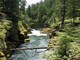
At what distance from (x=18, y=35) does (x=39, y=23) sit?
57.3 meters

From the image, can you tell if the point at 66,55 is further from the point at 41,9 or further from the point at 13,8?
the point at 41,9

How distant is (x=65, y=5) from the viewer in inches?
1686

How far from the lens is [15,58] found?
2811cm

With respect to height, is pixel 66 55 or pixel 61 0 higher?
pixel 61 0

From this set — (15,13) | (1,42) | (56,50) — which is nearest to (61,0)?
(15,13)

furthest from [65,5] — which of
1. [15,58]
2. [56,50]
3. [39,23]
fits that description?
[39,23]

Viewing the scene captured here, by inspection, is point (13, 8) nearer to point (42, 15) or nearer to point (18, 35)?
point (18, 35)

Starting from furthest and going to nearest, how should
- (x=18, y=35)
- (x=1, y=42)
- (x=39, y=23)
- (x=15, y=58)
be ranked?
(x=39, y=23) < (x=18, y=35) < (x=15, y=58) < (x=1, y=42)

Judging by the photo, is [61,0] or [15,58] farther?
[61,0]

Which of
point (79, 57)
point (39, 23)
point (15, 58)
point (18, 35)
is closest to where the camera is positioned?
point (79, 57)

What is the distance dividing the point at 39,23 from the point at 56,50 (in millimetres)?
83932

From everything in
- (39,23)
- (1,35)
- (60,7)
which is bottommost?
(39,23)

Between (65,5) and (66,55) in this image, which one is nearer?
(66,55)

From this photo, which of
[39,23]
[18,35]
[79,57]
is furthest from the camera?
[39,23]
